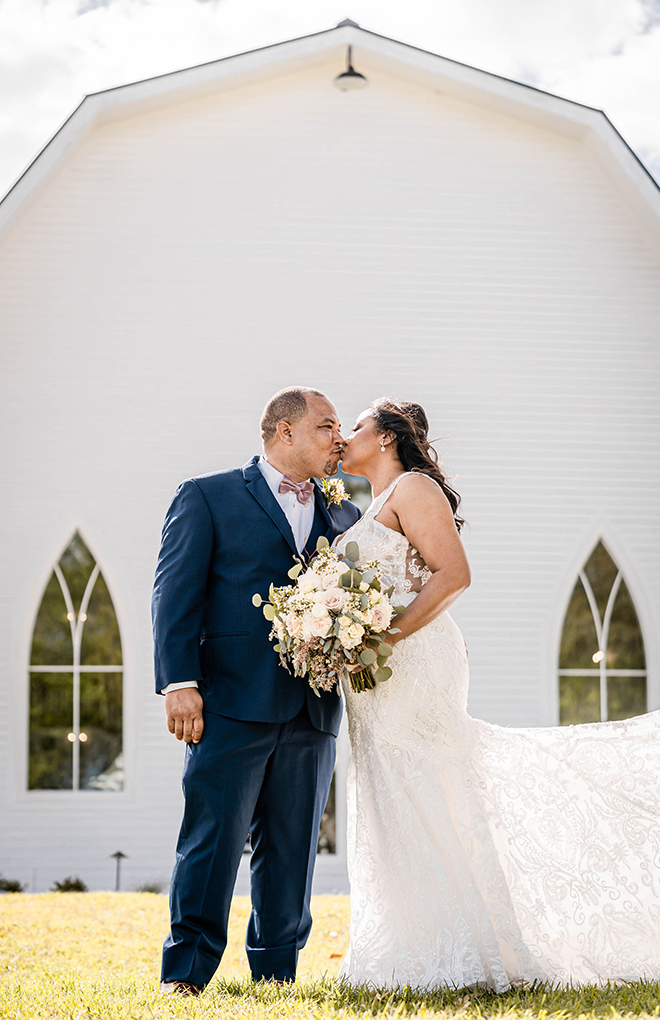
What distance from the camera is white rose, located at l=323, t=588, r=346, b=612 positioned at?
10.9 feet

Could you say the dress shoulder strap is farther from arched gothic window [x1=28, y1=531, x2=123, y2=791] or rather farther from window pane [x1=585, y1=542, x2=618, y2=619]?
window pane [x1=585, y1=542, x2=618, y2=619]

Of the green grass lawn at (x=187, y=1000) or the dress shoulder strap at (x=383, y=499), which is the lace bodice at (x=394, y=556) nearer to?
the dress shoulder strap at (x=383, y=499)

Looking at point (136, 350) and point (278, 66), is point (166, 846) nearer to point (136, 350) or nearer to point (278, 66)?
point (136, 350)

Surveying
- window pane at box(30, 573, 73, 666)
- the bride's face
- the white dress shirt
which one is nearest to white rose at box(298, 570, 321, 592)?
the white dress shirt

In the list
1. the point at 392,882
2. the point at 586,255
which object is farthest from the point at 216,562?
the point at 586,255

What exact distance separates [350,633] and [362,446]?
0.94 metres

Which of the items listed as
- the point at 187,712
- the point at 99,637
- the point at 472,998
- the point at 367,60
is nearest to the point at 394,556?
the point at 187,712

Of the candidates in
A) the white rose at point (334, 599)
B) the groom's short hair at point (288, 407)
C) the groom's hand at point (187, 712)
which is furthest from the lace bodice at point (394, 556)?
the groom's hand at point (187, 712)

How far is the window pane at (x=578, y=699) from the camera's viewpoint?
28.2 feet

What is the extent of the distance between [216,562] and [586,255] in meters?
6.25

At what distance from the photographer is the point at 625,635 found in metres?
8.71

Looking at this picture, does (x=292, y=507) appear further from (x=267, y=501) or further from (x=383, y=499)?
(x=383, y=499)

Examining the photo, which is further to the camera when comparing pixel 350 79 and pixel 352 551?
pixel 350 79

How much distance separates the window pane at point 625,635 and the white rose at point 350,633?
5.95 metres
